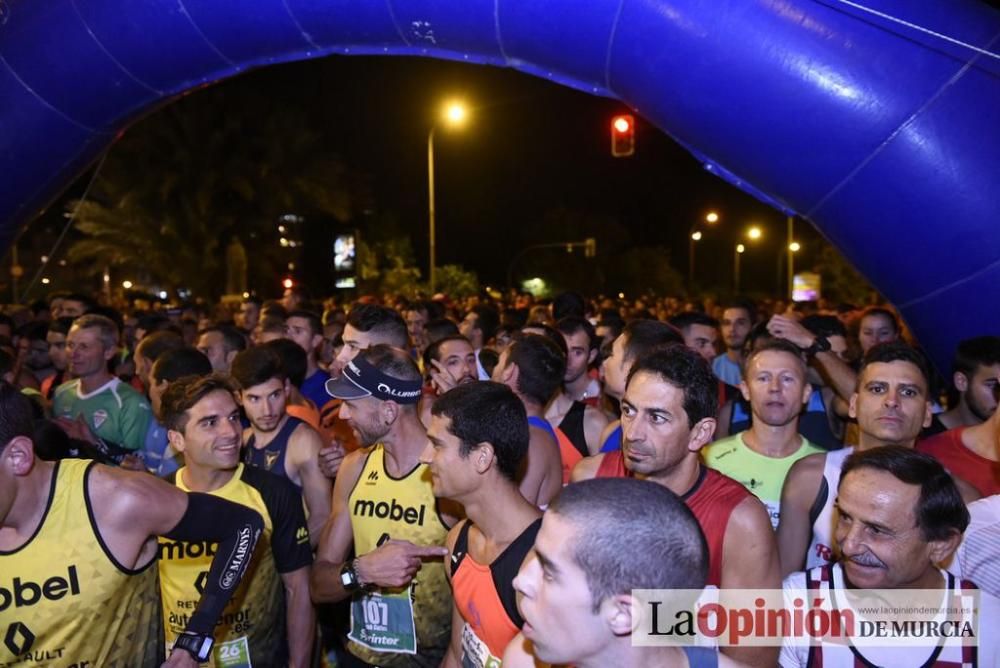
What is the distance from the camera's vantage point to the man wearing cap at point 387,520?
400cm

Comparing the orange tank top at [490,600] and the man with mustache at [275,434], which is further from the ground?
the man with mustache at [275,434]

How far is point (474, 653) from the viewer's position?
3.10 m

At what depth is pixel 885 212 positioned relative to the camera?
5.62 m

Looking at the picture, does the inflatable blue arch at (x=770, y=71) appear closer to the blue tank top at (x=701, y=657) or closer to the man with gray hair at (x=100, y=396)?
the man with gray hair at (x=100, y=396)

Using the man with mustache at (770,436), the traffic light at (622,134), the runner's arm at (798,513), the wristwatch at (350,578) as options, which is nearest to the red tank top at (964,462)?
the man with mustache at (770,436)

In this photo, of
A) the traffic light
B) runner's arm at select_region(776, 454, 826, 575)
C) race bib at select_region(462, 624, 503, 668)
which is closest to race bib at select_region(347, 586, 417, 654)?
race bib at select_region(462, 624, 503, 668)

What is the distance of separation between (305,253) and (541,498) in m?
48.6

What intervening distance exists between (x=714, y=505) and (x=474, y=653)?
100 centimetres

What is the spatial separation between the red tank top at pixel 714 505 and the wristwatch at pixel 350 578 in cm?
124

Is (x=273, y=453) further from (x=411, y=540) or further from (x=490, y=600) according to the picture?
(x=490, y=600)

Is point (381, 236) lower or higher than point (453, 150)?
lower

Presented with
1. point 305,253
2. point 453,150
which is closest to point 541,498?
point 305,253

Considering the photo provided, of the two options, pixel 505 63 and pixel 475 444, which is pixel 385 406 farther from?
pixel 505 63

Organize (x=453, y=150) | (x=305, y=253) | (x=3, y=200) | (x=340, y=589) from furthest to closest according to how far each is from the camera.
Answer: (x=453, y=150) < (x=305, y=253) < (x=3, y=200) < (x=340, y=589)
